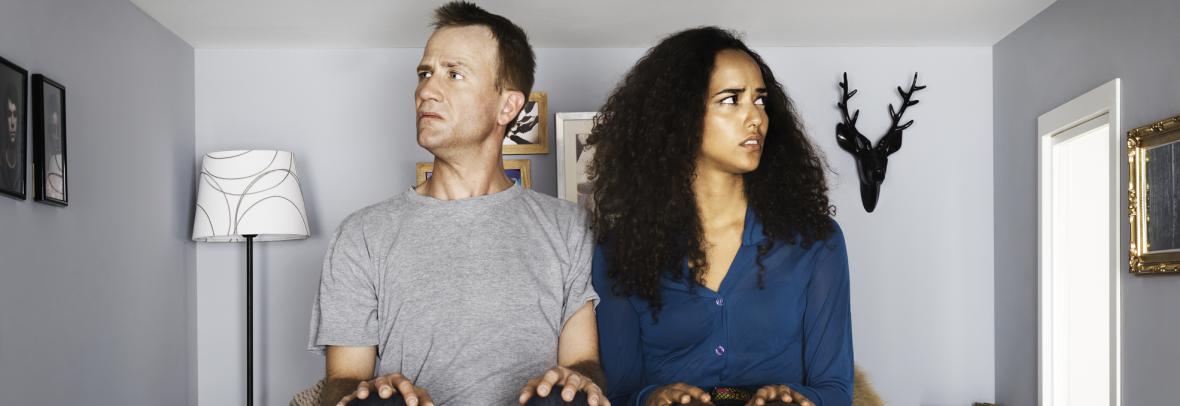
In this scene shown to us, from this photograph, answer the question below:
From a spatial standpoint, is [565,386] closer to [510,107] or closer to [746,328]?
[746,328]

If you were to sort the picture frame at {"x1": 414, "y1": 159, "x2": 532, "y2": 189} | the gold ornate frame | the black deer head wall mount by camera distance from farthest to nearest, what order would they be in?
the black deer head wall mount < the picture frame at {"x1": 414, "y1": 159, "x2": 532, "y2": 189} < the gold ornate frame

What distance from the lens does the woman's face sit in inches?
79.1

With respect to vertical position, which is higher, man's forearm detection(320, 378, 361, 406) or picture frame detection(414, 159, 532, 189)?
picture frame detection(414, 159, 532, 189)

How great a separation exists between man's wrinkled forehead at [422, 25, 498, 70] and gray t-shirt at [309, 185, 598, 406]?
0.25 m

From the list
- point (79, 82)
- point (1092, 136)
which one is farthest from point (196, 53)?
point (1092, 136)

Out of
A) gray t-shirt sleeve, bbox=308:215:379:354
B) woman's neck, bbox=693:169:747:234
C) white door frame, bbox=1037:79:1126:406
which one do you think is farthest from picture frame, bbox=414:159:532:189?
gray t-shirt sleeve, bbox=308:215:379:354

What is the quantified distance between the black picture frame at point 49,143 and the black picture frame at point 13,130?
2.2 inches

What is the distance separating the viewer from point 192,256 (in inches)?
187

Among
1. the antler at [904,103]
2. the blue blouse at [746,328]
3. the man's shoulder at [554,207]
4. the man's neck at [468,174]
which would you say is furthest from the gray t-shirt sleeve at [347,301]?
the antler at [904,103]

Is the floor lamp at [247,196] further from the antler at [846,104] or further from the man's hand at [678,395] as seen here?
the man's hand at [678,395]

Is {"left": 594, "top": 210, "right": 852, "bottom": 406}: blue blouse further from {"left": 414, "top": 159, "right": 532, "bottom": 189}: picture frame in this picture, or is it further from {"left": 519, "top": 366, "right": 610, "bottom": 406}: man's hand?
{"left": 414, "top": 159, "right": 532, "bottom": 189}: picture frame

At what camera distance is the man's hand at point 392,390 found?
66.1 inches

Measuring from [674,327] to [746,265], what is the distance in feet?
0.59

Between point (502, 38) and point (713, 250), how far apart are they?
22.4 inches
